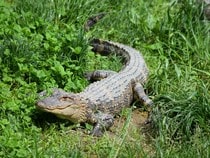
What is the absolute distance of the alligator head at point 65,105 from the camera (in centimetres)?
622

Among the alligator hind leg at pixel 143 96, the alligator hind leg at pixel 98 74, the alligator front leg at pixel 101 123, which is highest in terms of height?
the alligator hind leg at pixel 98 74

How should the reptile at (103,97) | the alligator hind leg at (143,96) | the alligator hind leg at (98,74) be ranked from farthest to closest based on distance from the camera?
the alligator hind leg at (98,74) < the alligator hind leg at (143,96) < the reptile at (103,97)

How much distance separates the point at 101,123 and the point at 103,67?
149cm

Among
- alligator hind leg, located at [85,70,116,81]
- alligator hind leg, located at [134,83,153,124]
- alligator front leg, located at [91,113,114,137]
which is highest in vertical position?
alligator hind leg, located at [85,70,116,81]

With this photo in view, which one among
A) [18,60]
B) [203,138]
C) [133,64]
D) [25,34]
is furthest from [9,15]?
[203,138]

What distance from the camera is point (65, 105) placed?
6355 millimetres

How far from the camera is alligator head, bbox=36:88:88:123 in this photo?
6219mm

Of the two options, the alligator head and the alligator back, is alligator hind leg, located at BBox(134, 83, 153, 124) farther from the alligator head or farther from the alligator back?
the alligator head

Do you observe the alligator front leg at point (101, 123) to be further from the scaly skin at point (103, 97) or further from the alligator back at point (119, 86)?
the alligator back at point (119, 86)

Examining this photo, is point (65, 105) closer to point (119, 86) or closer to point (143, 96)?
point (119, 86)

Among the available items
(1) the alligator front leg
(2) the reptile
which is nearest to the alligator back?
(2) the reptile

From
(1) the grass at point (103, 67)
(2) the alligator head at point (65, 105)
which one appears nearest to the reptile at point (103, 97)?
(2) the alligator head at point (65, 105)

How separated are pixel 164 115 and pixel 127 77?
1.17 m

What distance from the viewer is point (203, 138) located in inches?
226
